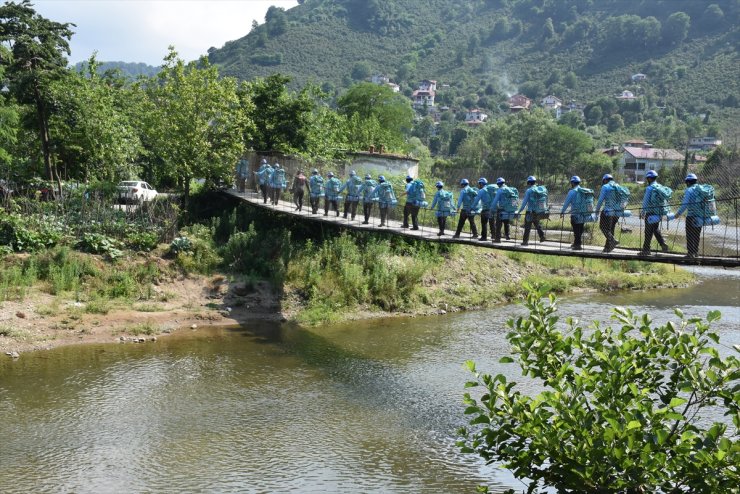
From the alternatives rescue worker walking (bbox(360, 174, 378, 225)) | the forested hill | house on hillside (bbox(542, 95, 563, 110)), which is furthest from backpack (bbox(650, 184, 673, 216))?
house on hillside (bbox(542, 95, 563, 110))

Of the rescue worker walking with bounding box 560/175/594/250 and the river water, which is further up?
the rescue worker walking with bounding box 560/175/594/250

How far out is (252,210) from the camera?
23266 millimetres

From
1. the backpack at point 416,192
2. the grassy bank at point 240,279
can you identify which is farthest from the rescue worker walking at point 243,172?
the backpack at point 416,192

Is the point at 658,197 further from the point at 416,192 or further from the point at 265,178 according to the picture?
the point at 265,178

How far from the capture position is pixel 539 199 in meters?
13.8

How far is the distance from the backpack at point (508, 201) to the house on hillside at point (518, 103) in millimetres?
113236

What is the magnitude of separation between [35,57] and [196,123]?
195 inches

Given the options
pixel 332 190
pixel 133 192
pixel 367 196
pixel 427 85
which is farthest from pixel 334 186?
pixel 427 85

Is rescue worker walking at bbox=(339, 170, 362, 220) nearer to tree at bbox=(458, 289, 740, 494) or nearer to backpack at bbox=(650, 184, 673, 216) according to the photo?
backpack at bbox=(650, 184, 673, 216)

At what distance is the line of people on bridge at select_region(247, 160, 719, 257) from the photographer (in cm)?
1076

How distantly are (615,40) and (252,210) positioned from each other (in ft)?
395

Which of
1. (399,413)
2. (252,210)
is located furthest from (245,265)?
(399,413)

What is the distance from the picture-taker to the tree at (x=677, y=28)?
120 metres

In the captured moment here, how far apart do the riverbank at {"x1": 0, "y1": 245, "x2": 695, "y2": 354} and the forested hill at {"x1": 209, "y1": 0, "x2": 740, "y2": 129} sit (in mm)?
78395
